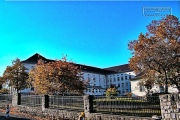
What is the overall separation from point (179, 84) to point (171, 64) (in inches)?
141

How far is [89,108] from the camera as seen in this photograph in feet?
44.6

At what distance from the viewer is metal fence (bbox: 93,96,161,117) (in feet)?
34.7

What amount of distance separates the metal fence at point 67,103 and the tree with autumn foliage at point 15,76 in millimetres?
26733

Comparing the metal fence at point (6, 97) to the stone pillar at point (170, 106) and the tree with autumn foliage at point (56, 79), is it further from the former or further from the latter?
the stone pillar at point (170, 106)

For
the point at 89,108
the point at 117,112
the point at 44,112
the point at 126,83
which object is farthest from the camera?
the point at 126,83

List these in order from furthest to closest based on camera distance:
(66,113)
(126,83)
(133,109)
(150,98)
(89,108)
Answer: (126,83)
(66,113)
(89,108)
(133,109)
(150,98)

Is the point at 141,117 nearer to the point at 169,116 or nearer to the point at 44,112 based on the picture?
the point at 169,116

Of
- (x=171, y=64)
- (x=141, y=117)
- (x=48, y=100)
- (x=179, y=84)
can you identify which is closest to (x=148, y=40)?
(x=171, y=64)

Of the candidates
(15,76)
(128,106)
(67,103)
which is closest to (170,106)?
(128,106)

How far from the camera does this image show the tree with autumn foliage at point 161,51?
75.2 feet

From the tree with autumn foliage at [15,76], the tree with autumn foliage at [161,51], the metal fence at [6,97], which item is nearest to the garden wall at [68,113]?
the metal fence at [6,97]

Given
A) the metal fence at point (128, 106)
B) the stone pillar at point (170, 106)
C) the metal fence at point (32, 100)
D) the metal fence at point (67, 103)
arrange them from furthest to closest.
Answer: the metal fence at point (32, 100) → the metal fence at point (67, 103) → the metal fence at point (128, 106) → the stone pillar at point (170, 106)

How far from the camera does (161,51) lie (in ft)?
75.0

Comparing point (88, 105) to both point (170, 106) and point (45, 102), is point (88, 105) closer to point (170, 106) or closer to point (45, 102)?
point (45, 102)
